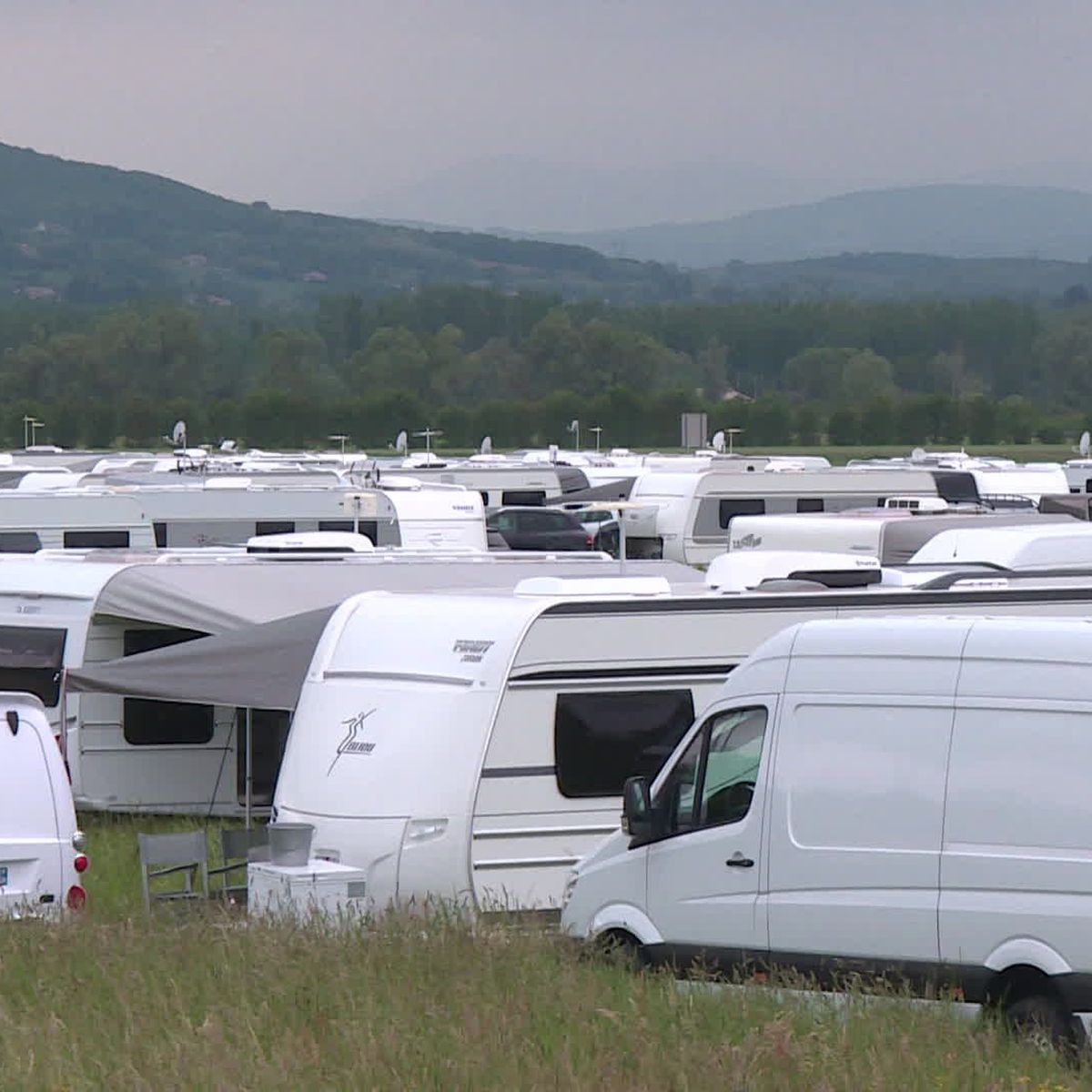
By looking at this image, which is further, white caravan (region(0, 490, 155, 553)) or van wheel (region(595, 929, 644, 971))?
white caravan (region(0, 490, 155, 553))

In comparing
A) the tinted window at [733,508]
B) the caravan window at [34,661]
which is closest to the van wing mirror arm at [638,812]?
the caravan window at [34,661]

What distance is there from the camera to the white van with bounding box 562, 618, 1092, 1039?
8617 mm

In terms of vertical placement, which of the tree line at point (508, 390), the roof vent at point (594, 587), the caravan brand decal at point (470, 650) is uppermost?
the roof vent at point (594, 587)

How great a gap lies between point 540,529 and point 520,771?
99.9 ft

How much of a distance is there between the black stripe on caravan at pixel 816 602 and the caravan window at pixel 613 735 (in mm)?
492

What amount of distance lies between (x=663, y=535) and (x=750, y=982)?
32.5 metres

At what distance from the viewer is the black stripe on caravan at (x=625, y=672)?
500 inches

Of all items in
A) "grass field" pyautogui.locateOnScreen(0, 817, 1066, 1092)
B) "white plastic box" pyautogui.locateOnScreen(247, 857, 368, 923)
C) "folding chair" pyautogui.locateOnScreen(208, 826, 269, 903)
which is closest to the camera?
"grass field" pyautogui.locateOnScreen(0, 817, 1066, 1092)

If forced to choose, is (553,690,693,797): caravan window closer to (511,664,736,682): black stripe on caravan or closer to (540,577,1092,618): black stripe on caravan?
(511,664,736,682): black stripe on caravan

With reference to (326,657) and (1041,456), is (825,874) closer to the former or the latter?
(326,657)

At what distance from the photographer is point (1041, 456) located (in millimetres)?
92438

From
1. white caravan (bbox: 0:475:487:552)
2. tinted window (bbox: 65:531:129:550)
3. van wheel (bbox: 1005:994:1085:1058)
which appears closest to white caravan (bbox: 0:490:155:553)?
tinted window (bbox: 65:531:129:550)

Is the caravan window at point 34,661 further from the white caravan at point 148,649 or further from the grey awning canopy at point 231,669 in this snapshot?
the grey awning canopy at point 231,669

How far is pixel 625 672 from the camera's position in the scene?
13.1 metres
